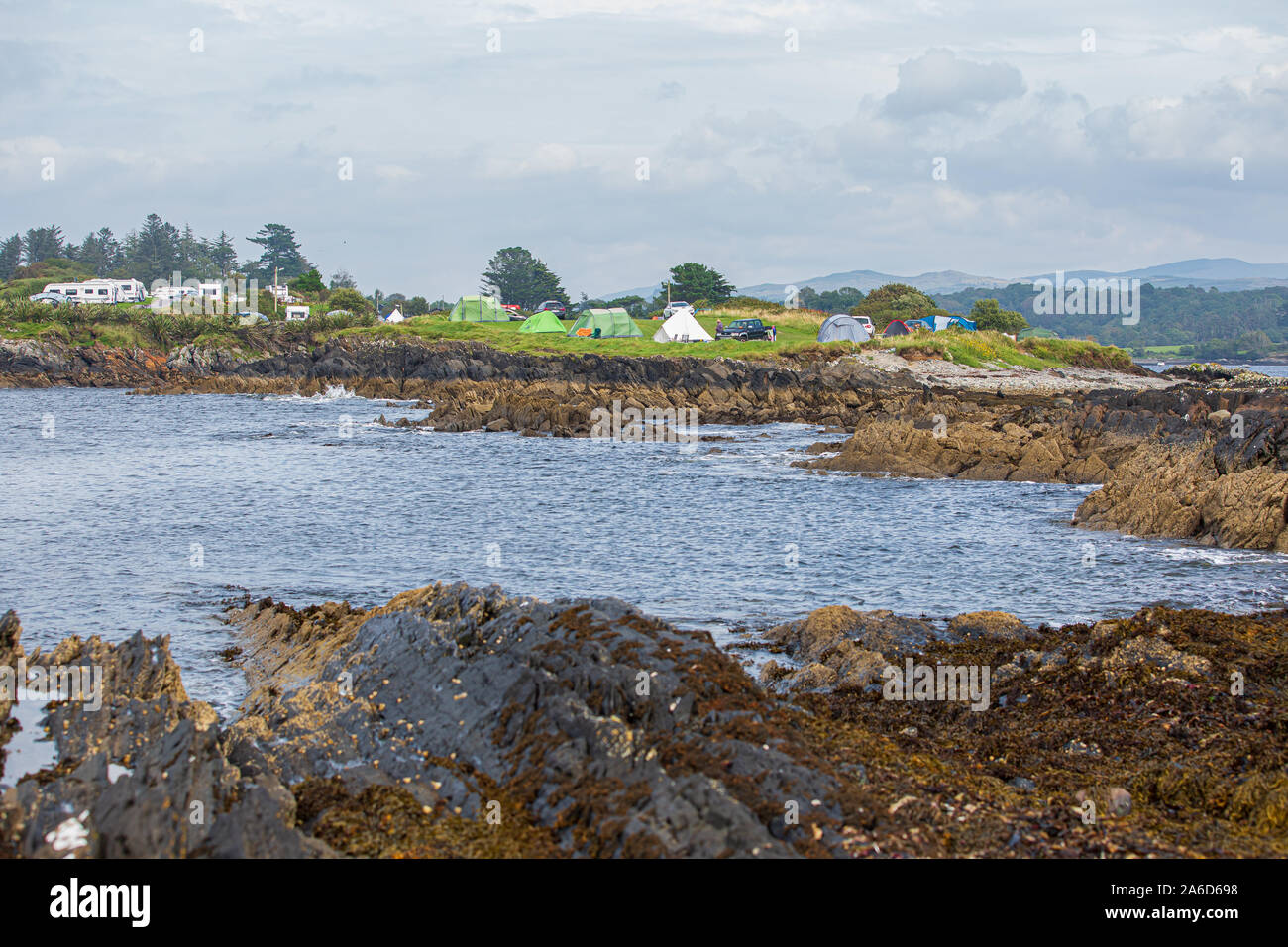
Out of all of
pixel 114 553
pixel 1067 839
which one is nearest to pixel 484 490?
pixel 114 553

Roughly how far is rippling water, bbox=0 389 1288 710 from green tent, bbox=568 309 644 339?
2261 inches

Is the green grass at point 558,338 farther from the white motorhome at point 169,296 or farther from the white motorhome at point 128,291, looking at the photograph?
the white motorhome at point 128,291

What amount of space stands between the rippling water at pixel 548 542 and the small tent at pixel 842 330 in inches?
2053

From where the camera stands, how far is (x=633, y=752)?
8.15m

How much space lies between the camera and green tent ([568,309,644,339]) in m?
98.7

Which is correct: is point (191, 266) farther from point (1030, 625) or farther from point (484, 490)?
point (1030, 625)

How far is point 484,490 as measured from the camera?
32.6 metres

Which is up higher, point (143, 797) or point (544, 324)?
point (544, 324)

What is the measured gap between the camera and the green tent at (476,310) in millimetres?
114062

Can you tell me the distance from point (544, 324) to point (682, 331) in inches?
614

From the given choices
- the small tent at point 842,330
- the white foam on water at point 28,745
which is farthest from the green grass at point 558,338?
the white foam on water at point 28,745

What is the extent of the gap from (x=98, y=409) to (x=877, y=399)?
4949cm

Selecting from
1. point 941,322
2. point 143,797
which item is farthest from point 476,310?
point 143,797

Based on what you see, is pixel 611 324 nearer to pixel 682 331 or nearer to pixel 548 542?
pixel 682 331
